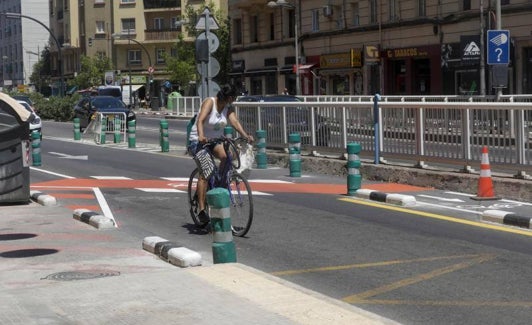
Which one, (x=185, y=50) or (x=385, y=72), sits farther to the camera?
(x=185, y=50)

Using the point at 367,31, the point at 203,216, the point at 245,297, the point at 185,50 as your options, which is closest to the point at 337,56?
the point at 367,31

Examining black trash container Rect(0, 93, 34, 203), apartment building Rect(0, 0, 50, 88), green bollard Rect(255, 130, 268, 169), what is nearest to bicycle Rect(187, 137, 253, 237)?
black trash container Rect(0, 93, 34, 203)

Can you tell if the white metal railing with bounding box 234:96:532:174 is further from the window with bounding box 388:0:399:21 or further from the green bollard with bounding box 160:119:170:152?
the window with bounding box 388:0:399:21

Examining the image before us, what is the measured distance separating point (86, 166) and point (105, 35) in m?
73.1

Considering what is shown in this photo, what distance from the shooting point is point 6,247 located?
10.0 metres

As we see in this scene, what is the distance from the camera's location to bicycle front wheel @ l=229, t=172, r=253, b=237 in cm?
1041

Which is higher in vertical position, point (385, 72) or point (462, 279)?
point (385, 72)

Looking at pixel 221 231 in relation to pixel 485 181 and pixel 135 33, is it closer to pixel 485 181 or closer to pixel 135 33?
pixel 485 181

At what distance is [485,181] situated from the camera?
13.5 metres

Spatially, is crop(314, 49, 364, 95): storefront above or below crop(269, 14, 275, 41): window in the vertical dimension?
below

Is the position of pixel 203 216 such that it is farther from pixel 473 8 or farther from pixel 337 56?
pixel 337 56

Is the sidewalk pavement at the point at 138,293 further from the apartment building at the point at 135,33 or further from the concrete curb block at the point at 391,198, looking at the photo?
the apartment building at the point at 135,33

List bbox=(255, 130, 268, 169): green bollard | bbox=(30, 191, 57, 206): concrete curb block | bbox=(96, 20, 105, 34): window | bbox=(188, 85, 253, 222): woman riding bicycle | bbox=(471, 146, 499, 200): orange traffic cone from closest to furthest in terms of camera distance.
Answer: bbox=(188, 85, 253, 222): woman riding bicycle → bbox=(471, 146, 499, 200): orange traffic cone → bbox=(30, 191, 57, 206): concrete curb block → bbox=(255, 130, 268, 169): green bollard → bbox=(96, 20, 105, 34): window

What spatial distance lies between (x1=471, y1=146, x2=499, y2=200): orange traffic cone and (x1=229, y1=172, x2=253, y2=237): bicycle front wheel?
4.61 m
